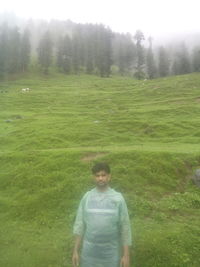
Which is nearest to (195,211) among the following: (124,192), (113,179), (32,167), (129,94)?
(124,192)

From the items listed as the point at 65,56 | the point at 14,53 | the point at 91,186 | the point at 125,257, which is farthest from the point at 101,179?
the point at 65,56

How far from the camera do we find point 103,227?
729cm

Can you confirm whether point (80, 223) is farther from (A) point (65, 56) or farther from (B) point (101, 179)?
(A) point (65, 56)

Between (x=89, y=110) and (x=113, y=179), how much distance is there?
3456cm

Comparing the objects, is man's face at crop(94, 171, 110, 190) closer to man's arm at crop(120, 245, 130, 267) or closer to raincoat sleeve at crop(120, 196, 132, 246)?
raincoat sleeve at crop(120, 196, 132, 246)

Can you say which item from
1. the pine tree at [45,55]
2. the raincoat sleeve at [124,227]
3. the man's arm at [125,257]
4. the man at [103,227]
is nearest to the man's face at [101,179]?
the man at [103,227]

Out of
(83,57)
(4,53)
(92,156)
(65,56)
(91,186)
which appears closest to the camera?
(91,186)

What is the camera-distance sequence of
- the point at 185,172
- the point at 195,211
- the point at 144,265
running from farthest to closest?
the point at 185,172
the point at 195,211
the point at 144,265

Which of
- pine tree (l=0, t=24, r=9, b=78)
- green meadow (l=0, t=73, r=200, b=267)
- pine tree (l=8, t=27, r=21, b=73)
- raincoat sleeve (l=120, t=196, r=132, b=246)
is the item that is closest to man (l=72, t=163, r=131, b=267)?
raincoat sleeve (l=120, t=196, r=132, b=246)

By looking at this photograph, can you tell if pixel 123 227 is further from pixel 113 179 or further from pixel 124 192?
pixel 113 179

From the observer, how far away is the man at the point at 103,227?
7277 mm

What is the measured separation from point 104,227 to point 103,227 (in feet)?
0.07

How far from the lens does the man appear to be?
7.28 metres

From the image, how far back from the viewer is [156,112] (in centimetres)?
4522
